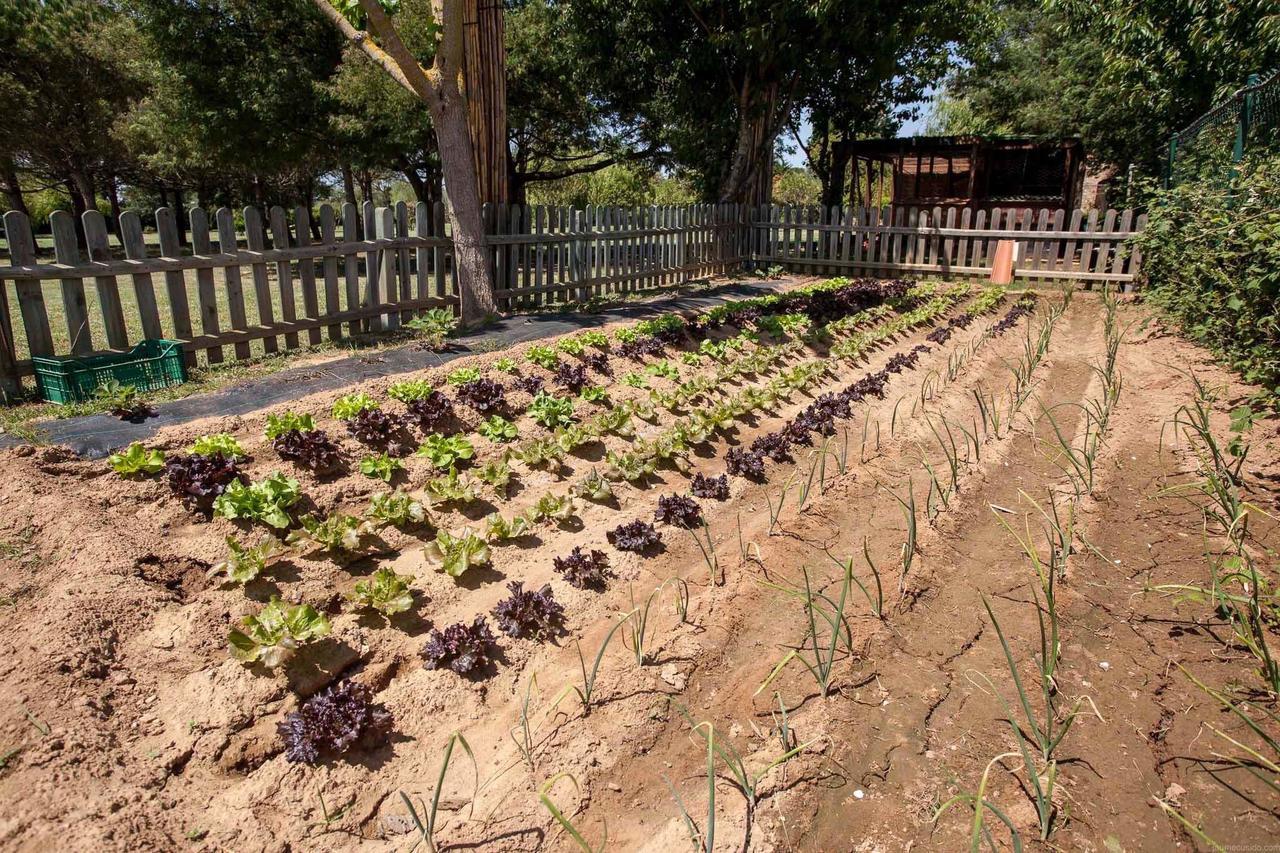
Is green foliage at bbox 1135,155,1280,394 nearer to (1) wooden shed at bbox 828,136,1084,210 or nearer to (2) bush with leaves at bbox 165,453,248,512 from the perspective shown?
(2) bush with leaves at bbox 165,453,248,512

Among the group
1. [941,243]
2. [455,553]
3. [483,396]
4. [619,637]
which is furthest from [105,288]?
[941,243]

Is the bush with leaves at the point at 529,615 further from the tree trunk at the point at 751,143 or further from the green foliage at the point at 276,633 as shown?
the tree trunk at the point at 751,143

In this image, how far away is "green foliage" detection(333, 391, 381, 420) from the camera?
193 inches

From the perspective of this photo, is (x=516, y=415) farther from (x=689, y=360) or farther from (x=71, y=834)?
(x=71, y=834)

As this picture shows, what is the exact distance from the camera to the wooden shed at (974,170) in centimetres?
1908

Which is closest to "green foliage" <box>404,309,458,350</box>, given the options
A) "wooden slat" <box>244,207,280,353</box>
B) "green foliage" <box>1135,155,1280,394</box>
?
"wooden slat" <box>244,207,280,353</box>

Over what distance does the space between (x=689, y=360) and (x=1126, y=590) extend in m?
4.32

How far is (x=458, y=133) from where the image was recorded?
7914 millimetres

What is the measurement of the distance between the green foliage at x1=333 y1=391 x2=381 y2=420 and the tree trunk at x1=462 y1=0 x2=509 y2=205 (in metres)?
4.77

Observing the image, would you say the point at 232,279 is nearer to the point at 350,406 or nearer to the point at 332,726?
the point at 350,406

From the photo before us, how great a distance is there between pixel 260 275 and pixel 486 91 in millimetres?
4146

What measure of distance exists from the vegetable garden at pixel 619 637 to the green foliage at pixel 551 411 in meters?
0.03

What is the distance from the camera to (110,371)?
5.32 metres

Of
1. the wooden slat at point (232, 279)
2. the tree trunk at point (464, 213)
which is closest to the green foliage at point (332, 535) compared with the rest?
the wooden slat at point (232, 279)
